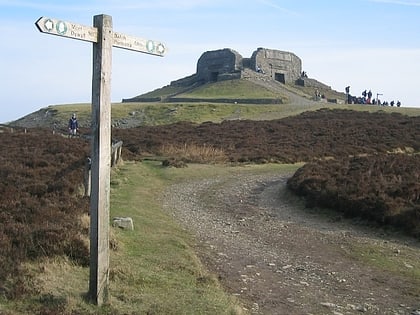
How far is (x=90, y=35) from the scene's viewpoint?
6.10 metres

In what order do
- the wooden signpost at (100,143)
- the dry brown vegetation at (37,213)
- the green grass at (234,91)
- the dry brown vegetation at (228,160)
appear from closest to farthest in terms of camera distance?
the wooden signpost at (100,143) < the dry brown vegetation at (37,213) < the dry brown vegetation at (228,160) < the green grass at (234,91)

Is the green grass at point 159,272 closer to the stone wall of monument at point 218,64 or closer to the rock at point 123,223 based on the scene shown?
the rock at point 123,223

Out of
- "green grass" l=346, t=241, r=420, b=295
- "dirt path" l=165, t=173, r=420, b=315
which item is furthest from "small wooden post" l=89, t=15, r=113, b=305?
"green grass" l=346, t=241, r=420, b=295

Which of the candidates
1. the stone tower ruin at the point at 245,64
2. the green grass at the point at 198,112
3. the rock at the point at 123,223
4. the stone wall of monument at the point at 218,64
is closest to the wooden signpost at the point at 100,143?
the rock at the point at 123,223

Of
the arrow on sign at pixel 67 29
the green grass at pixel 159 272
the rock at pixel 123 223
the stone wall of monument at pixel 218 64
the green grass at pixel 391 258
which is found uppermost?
the stone wall of monument at pixel 218 64

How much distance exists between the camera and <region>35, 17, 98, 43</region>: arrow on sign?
5.49m

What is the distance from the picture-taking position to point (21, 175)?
14.6 metres

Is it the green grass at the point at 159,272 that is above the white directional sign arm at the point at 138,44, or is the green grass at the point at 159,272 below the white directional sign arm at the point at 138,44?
below

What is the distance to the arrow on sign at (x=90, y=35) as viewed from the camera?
219 inches

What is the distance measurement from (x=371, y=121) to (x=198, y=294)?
35.3 metres

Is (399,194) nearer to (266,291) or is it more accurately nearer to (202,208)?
(202,208)

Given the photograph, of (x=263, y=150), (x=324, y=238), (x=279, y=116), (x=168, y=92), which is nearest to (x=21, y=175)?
(x=324, y=238)

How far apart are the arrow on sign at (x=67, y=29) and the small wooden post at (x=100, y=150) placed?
6.1 inches

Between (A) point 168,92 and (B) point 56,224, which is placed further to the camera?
(A) point 168,92
